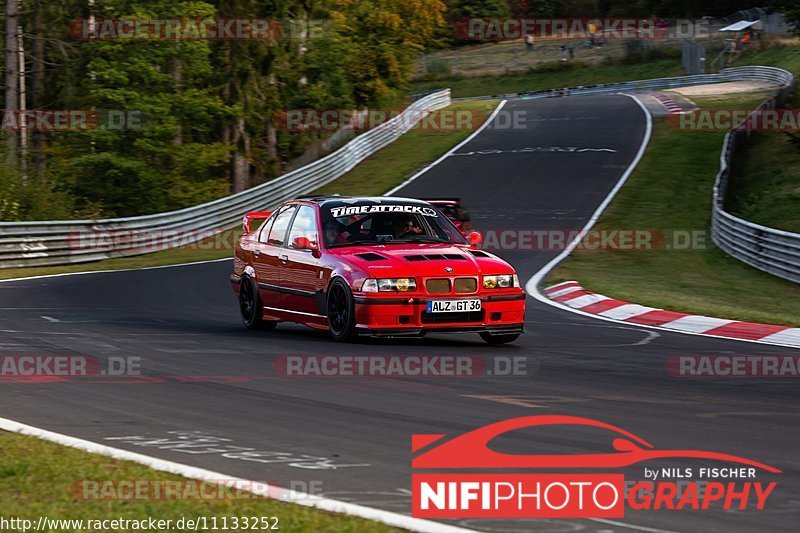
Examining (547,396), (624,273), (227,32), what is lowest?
(624,273)

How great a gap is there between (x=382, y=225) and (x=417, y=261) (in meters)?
1.13

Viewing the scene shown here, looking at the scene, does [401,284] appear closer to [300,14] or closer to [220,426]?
[220,426]

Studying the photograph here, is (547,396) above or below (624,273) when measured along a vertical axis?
above

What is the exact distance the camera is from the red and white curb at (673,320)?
1194cm

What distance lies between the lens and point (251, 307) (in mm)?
13352

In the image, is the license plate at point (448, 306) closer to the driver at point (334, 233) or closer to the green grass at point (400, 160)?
the driver at point (334, 233)

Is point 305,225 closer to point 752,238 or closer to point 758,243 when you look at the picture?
point 758,243

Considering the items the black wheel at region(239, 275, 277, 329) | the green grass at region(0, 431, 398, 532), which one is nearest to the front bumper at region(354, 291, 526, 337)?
the black wheel at region(239, 275, 277, 329)

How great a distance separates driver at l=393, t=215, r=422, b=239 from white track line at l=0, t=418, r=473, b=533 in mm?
5844

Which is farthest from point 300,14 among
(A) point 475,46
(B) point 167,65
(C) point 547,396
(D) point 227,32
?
(A) point 475,46

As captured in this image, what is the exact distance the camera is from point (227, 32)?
4172 cm

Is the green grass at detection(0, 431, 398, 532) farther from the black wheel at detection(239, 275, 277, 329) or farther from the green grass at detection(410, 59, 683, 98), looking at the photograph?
the green grass at detection(410, 59, 683, 98)

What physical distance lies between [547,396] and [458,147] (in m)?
37.9

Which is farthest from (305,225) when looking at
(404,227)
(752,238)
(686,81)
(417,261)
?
(686,81)
